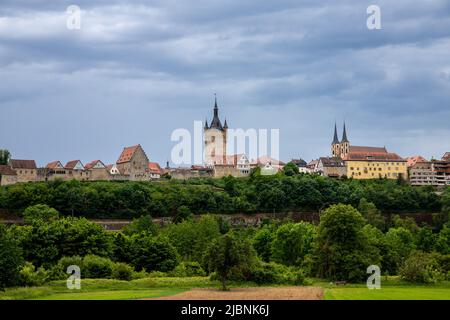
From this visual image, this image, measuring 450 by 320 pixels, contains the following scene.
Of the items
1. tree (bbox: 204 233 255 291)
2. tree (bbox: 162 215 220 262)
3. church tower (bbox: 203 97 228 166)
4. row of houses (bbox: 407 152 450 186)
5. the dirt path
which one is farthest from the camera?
church tower (bbox: 203 97 228 166)

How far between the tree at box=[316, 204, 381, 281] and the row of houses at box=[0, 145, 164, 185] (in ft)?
237

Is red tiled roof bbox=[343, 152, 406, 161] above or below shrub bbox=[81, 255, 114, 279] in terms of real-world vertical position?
above

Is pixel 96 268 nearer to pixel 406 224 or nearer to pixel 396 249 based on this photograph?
pixel 396 249

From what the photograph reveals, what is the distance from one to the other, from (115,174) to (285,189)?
32.0 m

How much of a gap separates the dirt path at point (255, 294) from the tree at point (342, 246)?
1023 cm

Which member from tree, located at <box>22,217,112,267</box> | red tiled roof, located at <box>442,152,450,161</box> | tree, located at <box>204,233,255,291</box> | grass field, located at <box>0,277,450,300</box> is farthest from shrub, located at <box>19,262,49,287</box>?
red tiled roof, located at <box>442,152,450,161</box>

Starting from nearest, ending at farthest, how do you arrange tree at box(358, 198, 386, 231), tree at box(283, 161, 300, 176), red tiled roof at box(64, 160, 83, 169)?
tree at box(358, 198, 386, 231) < red tiled roof at box(64, 160, 83, 169) < tree at box(283, 161, 300, 176)

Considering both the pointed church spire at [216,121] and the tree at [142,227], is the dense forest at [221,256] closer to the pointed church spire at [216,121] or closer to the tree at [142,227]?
the tree at [142,227]

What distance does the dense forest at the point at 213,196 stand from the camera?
107375 mm

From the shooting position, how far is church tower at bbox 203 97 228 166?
171 m

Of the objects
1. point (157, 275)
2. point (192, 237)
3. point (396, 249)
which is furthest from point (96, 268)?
point (396, 249)

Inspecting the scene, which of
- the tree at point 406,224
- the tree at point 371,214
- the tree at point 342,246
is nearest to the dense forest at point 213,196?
the tree at point 371,214

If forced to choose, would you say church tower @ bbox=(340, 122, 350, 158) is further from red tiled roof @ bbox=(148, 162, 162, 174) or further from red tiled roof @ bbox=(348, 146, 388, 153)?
red tiled roof @ bbox=(148, 162, 162, 174)

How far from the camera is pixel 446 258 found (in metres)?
68.4
